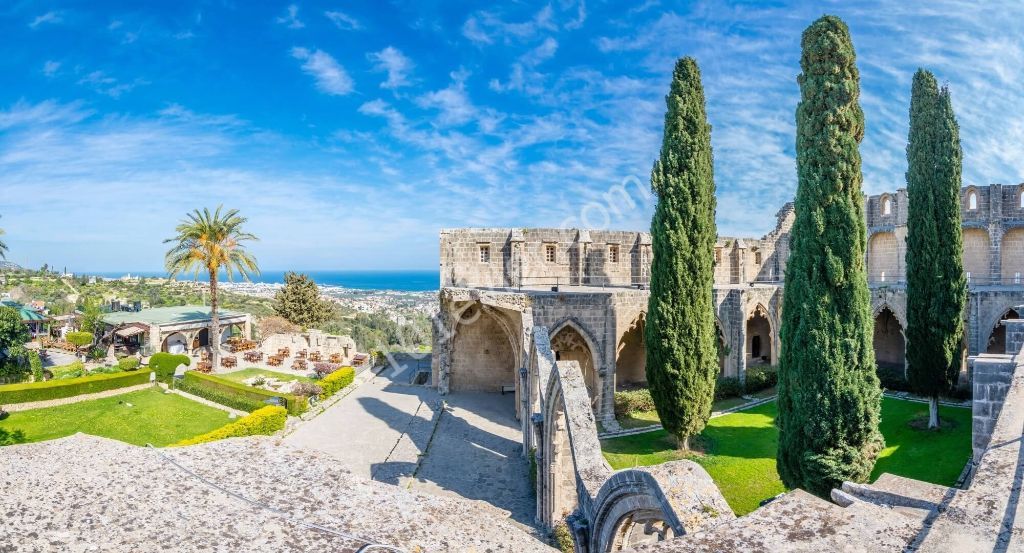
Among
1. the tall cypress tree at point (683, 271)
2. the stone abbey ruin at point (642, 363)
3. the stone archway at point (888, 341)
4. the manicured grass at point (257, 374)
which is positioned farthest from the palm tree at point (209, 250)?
the stone archway at point (888, 341)

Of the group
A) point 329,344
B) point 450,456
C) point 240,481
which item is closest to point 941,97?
point 450,456

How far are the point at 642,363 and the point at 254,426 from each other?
16.6 m

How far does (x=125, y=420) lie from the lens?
1773 centimetres

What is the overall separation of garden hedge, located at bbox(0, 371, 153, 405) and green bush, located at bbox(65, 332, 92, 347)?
438 inches

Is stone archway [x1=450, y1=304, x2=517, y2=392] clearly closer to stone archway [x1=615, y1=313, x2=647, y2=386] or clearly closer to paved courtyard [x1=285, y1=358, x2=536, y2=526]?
paved courtyard [x1=285, y1=358, x2=536, y2=526]

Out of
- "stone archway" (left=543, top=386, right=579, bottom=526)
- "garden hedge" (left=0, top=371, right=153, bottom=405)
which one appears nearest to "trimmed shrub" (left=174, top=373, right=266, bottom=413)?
"garden hedge" (left=0, top=371, right=153, bottom=405)

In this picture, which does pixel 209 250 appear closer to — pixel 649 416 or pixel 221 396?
pixel 221 396

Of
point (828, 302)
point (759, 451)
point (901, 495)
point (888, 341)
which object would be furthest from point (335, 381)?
point (888, 341)

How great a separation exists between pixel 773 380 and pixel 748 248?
11298mm

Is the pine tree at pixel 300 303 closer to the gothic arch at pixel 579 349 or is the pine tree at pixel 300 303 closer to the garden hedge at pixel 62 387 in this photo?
the garden hedge at pixel 62 387

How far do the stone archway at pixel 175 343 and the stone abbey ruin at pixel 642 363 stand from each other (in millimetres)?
16519

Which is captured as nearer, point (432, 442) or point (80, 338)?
point (432, 442)

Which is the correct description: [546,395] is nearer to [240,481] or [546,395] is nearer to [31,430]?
[240,481]

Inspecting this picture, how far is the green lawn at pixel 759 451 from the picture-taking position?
492 inches
